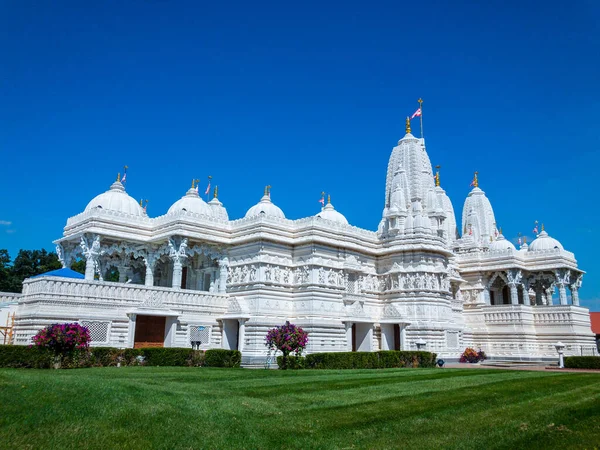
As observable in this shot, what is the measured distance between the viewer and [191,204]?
42281mm

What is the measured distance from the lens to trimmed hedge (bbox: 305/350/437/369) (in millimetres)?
28875

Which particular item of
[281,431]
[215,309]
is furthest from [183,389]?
[215,309]

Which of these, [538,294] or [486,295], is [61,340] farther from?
[538,294]

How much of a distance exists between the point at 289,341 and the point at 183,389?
13.1 m

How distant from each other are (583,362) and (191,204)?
95.7 feet

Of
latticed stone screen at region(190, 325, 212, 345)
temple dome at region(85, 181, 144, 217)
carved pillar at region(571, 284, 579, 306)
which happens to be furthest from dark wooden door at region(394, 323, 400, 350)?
temple dome at region(85, 181, 144, 217)

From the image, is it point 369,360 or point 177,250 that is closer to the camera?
point 369,360

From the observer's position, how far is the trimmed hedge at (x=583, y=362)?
3394cm

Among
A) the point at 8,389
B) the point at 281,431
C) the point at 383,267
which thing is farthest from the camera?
the point at 383,267

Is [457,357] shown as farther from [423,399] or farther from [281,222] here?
[423,399]

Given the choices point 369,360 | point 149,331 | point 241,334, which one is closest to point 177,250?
point 149,331

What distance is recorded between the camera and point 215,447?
31.8 ft

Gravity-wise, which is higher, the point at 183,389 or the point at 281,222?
the point at 281,222

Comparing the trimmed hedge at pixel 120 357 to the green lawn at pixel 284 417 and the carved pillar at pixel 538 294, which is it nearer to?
the green lawn at pixel 284 417
